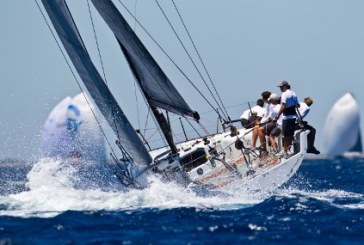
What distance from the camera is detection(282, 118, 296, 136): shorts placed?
16.3 metres

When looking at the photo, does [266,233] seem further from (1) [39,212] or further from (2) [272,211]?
(1) [39,212]

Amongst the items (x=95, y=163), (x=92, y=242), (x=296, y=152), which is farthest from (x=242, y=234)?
(x=95, y=163)

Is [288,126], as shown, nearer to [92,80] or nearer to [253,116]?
[253,116]

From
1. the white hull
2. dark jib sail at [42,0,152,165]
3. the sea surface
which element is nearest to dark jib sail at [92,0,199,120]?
dark jib sail at [42,0,152,165]

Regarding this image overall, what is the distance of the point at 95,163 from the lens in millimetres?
47188

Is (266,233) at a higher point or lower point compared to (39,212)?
lower

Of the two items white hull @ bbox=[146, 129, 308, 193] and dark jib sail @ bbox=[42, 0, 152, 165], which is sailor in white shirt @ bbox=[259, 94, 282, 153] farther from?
dark jib sail @ bbox=[42, 0, 152, 165]

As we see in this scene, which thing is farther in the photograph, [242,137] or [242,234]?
[242,137]

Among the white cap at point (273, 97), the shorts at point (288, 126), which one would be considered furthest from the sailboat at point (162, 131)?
the white cap at point (273, 97)

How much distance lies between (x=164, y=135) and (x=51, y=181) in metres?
3.14

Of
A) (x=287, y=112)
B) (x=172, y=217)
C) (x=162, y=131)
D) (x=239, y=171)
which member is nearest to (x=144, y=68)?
(x=162, y=131)

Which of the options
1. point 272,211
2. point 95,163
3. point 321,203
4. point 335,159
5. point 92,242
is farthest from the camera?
point 335,159

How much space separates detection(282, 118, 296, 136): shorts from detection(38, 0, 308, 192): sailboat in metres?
0.28

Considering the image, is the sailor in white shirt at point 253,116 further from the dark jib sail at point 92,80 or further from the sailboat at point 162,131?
the dark jib sail at point 92,80
